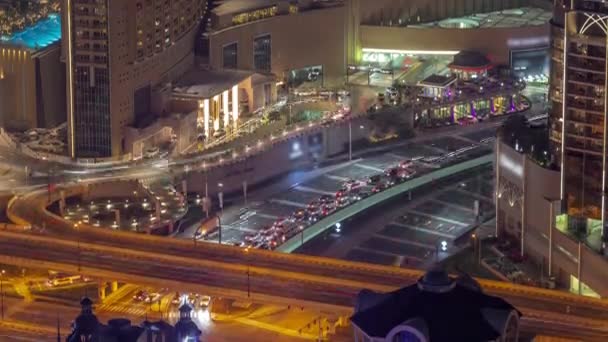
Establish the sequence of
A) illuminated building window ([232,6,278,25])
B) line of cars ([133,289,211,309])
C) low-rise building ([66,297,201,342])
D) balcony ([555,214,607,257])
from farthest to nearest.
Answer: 1. illuminated building window ([232,6,278,25])
2. balcony ([555,214,607,257])
3. line of cars ([133,289,211,309])
4. low-rise building ([66,297,201,342])

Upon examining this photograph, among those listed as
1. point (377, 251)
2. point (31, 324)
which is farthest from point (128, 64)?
point (31, 324)

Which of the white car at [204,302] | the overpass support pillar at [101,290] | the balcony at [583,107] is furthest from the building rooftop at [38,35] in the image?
the balcony at [583,107]

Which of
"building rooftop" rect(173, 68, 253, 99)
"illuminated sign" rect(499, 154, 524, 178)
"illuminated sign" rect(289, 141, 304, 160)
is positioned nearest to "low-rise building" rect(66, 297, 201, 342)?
"illuminated sign" rect(499, 154, 524, 178)

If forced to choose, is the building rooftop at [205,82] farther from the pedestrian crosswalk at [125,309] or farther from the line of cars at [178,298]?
the pedestrian crosswalk at [125,309]

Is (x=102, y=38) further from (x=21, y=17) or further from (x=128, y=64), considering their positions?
(x=21, y=17)

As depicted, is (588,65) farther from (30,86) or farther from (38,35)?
(38,35)

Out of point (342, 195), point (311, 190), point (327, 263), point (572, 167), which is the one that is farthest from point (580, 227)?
→ point (311, 190)

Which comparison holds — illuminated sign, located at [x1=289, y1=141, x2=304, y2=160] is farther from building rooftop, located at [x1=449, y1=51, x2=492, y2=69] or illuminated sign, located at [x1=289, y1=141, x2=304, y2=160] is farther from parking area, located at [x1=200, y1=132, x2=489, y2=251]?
building rooftop, located at [x1=449, y1=51, x2=492, y2=69]
